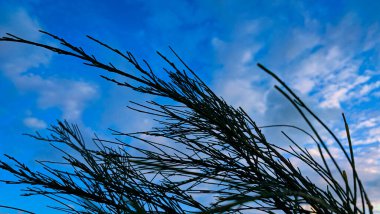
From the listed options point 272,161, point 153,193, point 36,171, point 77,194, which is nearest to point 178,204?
point 153,193

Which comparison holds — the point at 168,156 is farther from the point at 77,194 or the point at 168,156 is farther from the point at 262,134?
the point at 77,194

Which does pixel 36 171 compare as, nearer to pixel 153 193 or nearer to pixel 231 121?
pixel 153 193

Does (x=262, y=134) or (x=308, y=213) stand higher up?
(x=262, y=134)

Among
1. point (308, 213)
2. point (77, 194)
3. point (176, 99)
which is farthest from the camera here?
point (77, 194)

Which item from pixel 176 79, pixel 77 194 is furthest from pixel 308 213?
pixel 77 194

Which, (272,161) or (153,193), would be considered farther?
(153,193)

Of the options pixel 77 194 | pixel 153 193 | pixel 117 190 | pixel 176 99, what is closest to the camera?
pixel 176 99

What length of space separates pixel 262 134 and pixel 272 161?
0.15m

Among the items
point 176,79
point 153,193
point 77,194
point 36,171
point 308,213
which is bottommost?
point 308,213

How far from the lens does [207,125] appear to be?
1.91 metres

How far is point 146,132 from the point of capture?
204cm

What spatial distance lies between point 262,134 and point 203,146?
0.33 metres

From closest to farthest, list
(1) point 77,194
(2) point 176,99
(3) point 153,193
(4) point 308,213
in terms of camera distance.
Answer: (4) point 308,213 < (2) point 176,99 < (3) point 153,193 < (1) point 77,194

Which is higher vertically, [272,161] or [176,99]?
[176,99]
